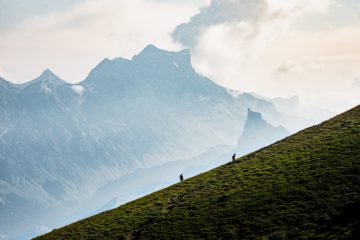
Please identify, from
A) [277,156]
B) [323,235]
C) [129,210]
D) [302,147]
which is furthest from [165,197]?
[323,235]

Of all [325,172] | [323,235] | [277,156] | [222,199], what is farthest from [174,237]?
[277,156]

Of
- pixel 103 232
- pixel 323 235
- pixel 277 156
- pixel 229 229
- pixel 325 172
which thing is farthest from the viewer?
pixel 277 156

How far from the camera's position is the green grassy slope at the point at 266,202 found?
147ft

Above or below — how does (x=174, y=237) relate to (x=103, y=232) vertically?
below

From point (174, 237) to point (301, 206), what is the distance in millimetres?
15167

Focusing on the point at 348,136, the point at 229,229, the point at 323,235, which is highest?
the point at 348,136

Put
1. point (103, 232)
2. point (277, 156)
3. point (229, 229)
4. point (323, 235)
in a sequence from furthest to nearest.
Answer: point (277, 156)
point (103, 232)
point (229, 229)
point (323, 235)

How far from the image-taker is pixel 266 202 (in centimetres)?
5372

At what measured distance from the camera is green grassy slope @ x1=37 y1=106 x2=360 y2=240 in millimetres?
44862

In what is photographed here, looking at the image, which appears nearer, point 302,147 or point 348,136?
point 348,136

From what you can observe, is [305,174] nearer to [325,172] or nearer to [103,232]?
[325,172]

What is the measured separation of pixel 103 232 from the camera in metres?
62.2

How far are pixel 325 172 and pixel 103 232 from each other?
32.4 m

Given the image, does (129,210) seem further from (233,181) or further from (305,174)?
(305,174)
